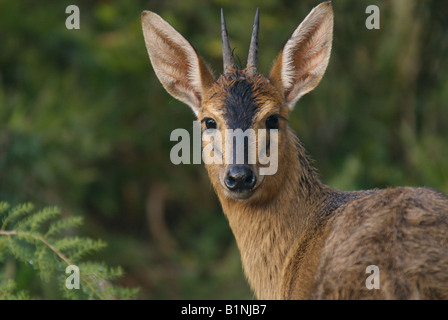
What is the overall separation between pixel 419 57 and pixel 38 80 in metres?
6.21

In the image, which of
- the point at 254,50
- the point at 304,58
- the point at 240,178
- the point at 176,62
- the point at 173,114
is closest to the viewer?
the point at 240,178

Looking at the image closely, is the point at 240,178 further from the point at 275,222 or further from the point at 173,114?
the point at 173,114

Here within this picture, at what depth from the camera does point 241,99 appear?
5312 mm

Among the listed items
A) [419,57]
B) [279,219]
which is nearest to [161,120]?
[419,57]

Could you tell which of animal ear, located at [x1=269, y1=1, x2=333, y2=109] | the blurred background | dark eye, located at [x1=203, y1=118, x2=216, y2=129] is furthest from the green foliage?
the blurred background

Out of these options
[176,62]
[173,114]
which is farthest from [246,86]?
[173,114]

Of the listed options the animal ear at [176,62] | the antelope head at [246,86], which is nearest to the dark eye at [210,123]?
the antelope head at [246,86]

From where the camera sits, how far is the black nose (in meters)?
4.89

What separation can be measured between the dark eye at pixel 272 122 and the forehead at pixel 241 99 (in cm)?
6

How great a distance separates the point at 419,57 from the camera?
1058 cm

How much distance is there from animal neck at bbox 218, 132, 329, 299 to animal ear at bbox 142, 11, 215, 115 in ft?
3.38

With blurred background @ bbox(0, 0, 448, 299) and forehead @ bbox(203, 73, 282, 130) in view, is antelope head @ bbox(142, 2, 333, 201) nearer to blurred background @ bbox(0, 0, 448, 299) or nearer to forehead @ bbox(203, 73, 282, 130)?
forehead @ bbox(203, 73, 282, 130)

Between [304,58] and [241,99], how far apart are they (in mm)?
826
